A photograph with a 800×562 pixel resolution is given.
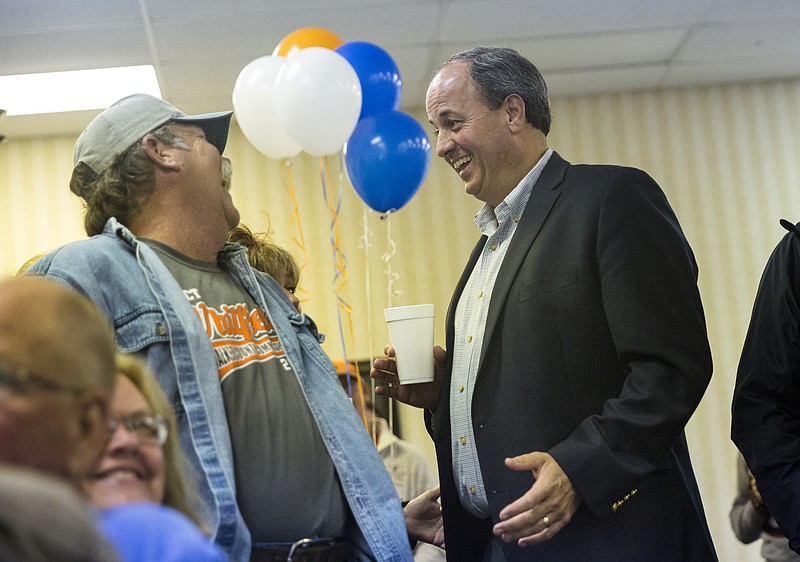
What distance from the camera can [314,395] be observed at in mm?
1785

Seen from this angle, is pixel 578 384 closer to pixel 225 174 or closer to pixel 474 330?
pixel 474 330

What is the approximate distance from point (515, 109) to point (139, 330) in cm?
106

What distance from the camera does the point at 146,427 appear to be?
99cm

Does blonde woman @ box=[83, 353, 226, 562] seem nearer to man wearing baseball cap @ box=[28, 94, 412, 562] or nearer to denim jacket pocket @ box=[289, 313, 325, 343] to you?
man wearing baseball cap @ box=[28, 94, 412, 562]

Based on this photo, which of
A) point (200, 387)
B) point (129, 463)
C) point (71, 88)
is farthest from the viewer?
point (71, 88)

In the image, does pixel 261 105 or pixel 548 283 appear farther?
pixel 261 105

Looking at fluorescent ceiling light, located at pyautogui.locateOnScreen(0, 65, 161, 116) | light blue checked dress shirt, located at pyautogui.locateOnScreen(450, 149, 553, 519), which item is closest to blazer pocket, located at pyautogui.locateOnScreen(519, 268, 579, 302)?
light blue checked dress shirt, located at pyautogui.locateOnScreen(450, 149, 553, 519)

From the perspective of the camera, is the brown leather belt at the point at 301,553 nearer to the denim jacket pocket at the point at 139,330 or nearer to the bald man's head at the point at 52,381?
the denim jacket pocket at the point at 139,330

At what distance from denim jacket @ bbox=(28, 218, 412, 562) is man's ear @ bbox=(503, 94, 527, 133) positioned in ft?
2.55

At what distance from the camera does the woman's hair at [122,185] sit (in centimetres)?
187

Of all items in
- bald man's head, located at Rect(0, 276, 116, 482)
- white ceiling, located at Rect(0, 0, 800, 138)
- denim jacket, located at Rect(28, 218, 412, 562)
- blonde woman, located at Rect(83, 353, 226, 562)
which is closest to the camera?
bald man's head, located at Rect(0, 276, 116, 482)

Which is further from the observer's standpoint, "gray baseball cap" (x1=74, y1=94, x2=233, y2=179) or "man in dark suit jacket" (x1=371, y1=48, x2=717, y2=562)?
"gray baseball cap" (x1=74, y1=94, x2=233, y2=179)

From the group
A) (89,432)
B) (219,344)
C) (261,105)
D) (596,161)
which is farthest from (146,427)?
(596,161)

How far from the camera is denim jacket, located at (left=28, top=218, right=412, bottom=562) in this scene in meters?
1.54
